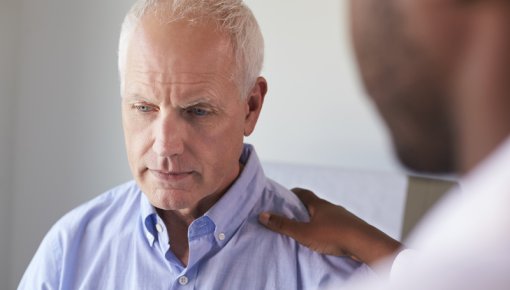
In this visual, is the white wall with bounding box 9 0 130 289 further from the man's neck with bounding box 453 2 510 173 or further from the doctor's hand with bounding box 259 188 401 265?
the man's neck with bounding box 453 2 510 173

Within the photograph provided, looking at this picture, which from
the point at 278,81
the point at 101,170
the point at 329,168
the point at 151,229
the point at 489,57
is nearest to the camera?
the point at 489,57

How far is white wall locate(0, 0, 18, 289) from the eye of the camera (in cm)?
245

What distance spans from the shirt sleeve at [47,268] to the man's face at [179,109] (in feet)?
0.79

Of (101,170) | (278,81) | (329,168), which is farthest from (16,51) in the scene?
(329,168)

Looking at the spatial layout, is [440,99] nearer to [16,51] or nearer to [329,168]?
[329,168]

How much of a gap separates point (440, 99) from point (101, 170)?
7.61 ft

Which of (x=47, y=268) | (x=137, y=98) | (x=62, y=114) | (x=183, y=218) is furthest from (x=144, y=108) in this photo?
(x=62, y=114)

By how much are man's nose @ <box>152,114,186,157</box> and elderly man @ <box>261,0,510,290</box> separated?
3.07ft

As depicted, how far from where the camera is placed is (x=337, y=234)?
1204 mm

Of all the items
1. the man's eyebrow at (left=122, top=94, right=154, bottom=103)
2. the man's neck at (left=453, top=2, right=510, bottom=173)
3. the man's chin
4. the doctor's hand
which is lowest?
the doctor's hand

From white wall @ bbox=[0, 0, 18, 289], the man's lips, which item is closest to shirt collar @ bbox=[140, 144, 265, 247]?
the man's lips

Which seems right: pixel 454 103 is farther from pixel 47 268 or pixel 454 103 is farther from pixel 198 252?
pixel 47 268

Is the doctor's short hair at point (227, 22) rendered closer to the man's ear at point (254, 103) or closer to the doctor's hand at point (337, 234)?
the man's ear at point (254, 103)

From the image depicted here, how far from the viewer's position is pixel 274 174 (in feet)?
6.59
